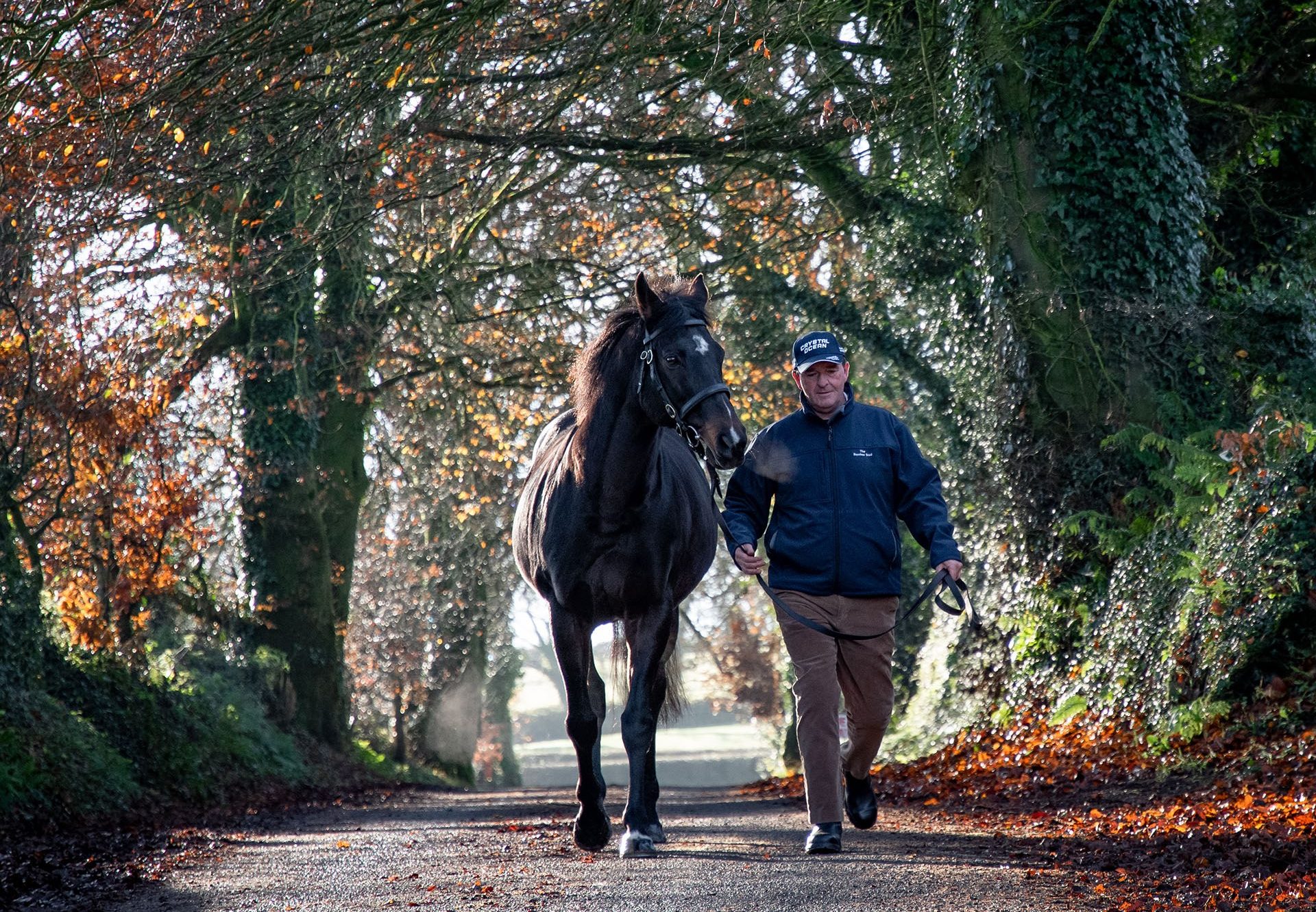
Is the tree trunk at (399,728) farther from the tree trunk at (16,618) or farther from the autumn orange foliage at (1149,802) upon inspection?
the autumn orange foliage at (1149,802)

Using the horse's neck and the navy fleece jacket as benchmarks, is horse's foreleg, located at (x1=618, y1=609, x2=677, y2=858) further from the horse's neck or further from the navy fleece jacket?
the navy fleece jacket

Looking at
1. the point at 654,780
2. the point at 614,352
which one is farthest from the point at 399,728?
the point at 614,352

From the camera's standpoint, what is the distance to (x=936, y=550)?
6.39 meters

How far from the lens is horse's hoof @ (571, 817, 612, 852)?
706cm

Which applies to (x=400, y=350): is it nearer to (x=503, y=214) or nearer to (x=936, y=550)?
(x=503, y=214)

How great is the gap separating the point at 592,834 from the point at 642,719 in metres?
0.68

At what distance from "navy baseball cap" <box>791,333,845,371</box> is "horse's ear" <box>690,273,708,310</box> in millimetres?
551

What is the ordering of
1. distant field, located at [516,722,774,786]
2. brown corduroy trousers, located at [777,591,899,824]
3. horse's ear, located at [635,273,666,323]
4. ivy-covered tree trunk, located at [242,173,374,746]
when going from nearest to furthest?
1. brown corduroy trousers, located at [777,591,899,824]
2. horse's ear, located at [635,273,666,323]
3. ivy-covered tree trunk, located at [242,173,374,746]
4. distant field, located at [516,722,774,786]

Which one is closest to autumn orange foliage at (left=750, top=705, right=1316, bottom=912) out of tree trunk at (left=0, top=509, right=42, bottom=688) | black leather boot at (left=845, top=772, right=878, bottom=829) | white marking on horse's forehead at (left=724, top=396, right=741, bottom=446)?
black leather boot at (left=845, top=772, right=878, bottom=829)

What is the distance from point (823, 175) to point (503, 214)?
4.40m

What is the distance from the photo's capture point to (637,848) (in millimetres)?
6676

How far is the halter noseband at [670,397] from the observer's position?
6.20 m

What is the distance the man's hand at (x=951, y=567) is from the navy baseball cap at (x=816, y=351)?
43.5 inches

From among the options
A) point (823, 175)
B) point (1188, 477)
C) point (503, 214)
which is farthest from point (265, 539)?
point (1188, 477)
